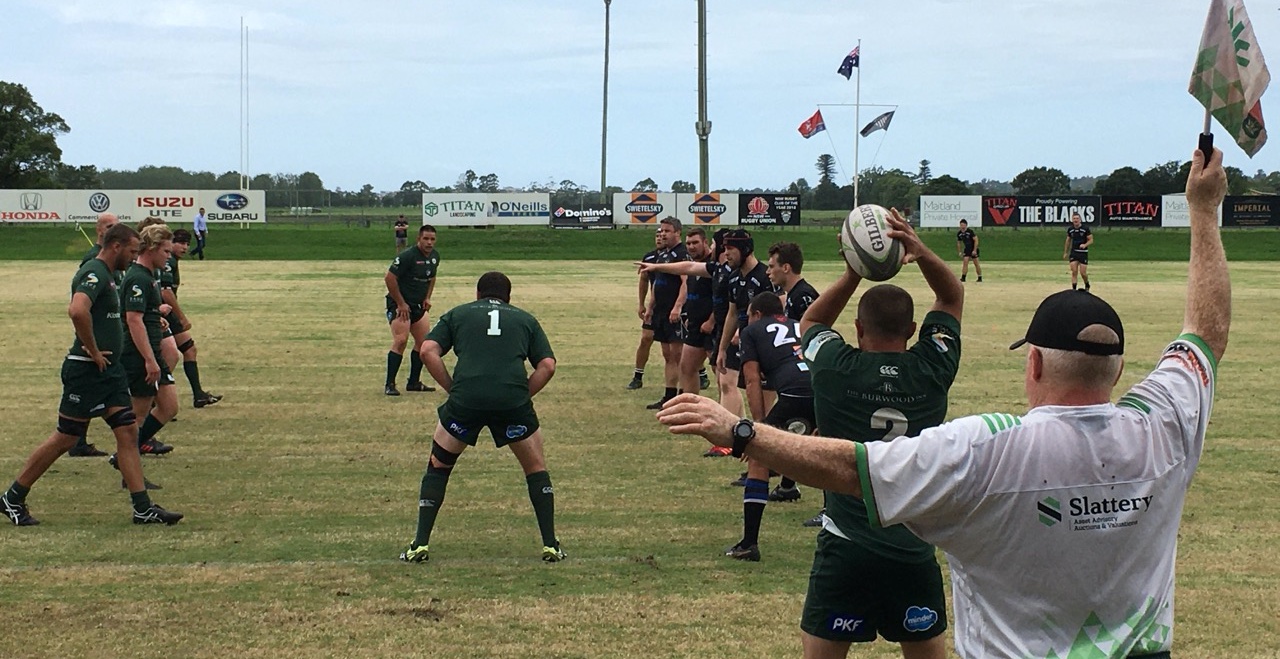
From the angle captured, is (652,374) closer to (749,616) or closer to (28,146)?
(749,616)

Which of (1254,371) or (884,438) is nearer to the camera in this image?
(884,438)

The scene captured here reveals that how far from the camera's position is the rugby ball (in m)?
5.29

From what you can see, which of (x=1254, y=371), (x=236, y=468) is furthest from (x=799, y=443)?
(x=1254, y=371)

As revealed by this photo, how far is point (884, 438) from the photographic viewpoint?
204 inches

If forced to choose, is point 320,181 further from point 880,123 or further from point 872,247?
point 872,247

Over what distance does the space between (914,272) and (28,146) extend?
65986mm

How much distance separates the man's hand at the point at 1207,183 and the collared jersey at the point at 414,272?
486 inches

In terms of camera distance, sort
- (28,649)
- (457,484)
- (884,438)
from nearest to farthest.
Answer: (884,438) < (28,649) < (457,484)

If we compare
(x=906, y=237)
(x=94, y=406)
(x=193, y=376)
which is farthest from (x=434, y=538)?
(x=193, y=376)

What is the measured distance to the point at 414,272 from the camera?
15.4 m

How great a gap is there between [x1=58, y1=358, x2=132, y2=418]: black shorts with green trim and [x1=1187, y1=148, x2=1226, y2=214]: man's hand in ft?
25.2

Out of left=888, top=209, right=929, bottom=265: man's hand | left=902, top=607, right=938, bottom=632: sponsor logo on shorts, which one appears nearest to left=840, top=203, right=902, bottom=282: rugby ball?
left=888, top=209, right=929, bottom=265: man's hand

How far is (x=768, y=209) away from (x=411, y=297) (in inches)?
2000

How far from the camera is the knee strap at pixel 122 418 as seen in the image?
8930mm
